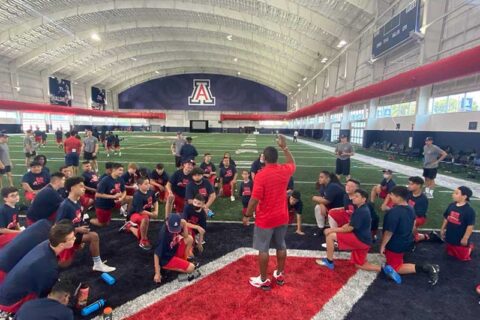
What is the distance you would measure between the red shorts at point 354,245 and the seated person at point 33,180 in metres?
8.17

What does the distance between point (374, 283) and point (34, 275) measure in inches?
203

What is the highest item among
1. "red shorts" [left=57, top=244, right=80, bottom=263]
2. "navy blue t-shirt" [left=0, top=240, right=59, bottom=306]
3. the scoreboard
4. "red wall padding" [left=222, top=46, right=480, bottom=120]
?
the scoreboard

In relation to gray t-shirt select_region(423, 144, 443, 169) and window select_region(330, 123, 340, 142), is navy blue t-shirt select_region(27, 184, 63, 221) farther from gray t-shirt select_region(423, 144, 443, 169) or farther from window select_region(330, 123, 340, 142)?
window select_region(330, 123, 340, 142)

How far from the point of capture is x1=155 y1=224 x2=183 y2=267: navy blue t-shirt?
188 inches

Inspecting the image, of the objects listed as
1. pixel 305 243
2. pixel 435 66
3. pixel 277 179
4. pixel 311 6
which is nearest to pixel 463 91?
pixel 435 66

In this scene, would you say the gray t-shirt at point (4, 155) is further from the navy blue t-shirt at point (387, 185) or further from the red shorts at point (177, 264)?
the navy blue t-shirt at point (387, 185)

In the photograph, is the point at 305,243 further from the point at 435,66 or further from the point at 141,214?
the point at 435,66

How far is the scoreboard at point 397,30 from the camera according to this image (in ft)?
60.8

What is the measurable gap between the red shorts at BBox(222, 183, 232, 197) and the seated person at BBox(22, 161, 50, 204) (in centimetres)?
569

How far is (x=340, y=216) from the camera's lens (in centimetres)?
634

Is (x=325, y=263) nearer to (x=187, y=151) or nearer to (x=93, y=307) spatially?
(x=93, y=307)

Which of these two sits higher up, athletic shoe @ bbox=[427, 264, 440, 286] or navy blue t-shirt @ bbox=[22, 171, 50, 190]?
navy blue t-shirt @ bbox=[22, 171, 50, 190]

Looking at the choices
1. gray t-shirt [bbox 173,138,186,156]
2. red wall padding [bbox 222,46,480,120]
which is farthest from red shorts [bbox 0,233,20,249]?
red wall padding [bbox 222,46,480,120]

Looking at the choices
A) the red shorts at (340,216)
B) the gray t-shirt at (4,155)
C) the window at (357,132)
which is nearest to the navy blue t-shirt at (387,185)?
the red shorts at (340,216)
